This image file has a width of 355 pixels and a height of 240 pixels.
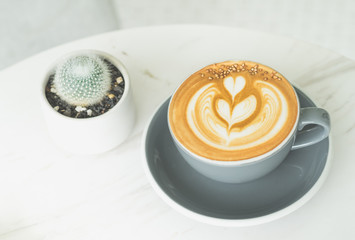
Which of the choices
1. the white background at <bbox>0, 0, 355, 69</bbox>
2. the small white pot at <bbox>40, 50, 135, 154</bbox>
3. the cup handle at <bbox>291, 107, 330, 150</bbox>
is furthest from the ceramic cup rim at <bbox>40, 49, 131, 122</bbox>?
the white background at <bbox>0, 0, 355, 69</bbox>

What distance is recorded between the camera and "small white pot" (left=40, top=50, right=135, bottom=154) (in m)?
0.74

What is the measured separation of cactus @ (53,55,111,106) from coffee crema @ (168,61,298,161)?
0.15 meters

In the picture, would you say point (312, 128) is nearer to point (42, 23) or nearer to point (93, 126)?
point (93, 126)

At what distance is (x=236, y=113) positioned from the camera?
0.70 m

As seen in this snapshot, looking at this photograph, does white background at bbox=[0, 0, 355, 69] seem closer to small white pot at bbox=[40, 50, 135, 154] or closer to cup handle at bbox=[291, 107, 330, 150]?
small white pot at bbox=[40, 50, 135, 154]

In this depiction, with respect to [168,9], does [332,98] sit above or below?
above

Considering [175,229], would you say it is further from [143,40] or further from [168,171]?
[143,40]

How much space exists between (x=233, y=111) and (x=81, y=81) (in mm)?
274

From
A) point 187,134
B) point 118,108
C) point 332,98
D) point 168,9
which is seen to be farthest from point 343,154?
point 168,9

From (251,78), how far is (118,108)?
0.80ft

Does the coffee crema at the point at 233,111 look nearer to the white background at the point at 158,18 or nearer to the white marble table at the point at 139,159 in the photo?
the white marble table at the point at 139,159

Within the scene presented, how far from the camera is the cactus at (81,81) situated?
0.75m

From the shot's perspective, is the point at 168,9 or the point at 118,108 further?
the point at 168,9

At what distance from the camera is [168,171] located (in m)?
0.75
